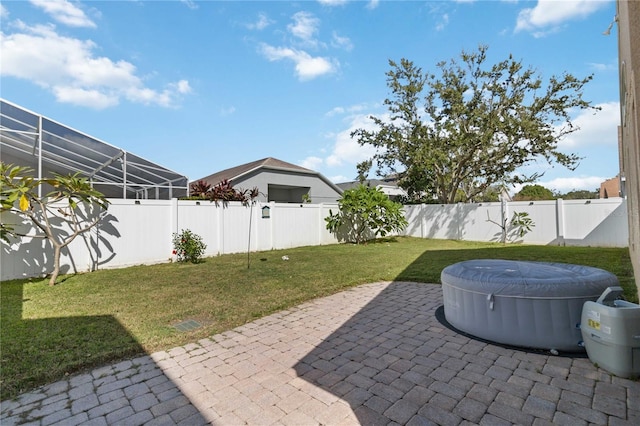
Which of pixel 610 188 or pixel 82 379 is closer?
pixel 82 379

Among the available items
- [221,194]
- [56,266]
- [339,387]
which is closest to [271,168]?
[221,194]

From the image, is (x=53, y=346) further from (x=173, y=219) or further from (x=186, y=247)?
(x=173, y=219)

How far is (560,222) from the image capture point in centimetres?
1119

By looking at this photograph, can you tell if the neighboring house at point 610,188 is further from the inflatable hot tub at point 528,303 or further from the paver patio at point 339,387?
the paver patio at point 339,387

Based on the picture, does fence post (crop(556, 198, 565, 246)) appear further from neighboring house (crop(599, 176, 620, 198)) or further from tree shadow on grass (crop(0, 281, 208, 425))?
neighboring house (crop(599, 176, 620, 198))

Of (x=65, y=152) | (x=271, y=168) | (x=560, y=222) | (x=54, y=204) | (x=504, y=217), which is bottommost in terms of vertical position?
(x=560, y=222)

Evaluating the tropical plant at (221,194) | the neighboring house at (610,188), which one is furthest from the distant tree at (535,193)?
the tropical plant at (221,194)

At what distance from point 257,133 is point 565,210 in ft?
42.1

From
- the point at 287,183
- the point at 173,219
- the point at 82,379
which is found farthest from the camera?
the point at 287,183

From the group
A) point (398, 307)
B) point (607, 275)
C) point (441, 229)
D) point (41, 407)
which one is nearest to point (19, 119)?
point (41, 407)

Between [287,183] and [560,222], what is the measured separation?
13419mm

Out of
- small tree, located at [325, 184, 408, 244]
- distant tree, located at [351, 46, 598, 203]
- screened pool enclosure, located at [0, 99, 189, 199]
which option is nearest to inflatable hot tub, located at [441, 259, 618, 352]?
screened pool enclosure, located at [0, 99, 189, 199]

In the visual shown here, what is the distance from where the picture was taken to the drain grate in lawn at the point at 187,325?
381cm

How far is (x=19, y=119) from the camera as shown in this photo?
6.68 meters
